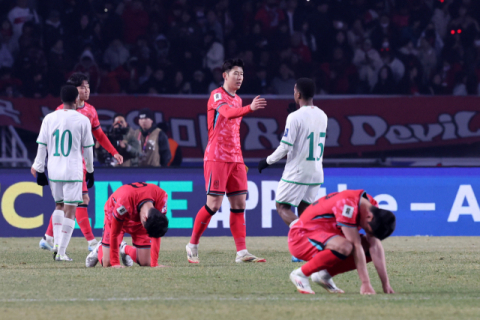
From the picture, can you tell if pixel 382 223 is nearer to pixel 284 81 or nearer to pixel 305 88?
pixel 305 88

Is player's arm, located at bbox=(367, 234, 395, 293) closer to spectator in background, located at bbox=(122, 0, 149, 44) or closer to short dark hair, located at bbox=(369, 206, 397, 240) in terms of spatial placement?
short dark hair, located at bbox=(369, 206, 397, 240)

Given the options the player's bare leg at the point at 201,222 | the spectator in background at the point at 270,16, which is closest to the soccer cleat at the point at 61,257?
the player's bare leg at the point at 201,222

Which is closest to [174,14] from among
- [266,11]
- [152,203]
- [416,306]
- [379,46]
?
[266,11]

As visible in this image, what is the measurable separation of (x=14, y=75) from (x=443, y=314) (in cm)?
1367

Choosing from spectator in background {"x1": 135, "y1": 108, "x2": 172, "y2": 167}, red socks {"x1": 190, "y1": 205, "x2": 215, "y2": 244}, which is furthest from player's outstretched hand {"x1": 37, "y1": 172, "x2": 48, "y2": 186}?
spectator in background {"x1": 135, "y1": 108, "x2": 172, "y2": 167}

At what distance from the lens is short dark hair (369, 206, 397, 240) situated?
4.87m

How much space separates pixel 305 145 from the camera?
25.2 feet

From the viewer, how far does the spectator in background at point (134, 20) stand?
17.3 m

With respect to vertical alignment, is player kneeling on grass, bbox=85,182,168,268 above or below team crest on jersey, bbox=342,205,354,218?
below

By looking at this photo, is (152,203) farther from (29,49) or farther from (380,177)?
(29,49)

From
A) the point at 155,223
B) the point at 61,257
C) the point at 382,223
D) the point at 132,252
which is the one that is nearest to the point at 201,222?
the point at 132,252

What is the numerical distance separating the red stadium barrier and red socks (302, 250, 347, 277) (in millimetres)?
10112

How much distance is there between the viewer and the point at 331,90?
1688 cm

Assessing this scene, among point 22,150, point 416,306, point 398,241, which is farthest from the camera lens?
point 22,150
